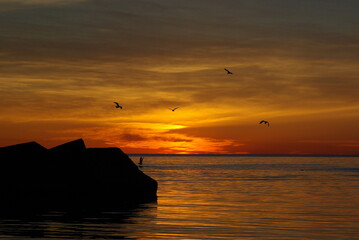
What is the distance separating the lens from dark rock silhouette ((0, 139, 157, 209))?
98.3 ft

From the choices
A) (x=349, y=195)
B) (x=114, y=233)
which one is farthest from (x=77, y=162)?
(x=349, y=195)

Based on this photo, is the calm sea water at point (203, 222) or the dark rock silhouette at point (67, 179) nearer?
the calm sea water at point (203, 222)

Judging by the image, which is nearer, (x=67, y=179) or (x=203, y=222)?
(x=203, y=222)

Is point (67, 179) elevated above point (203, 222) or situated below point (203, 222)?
above

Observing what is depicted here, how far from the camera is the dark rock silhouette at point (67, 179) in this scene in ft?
98.3

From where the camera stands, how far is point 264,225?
24.6 meters

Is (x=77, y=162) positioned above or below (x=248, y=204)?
above

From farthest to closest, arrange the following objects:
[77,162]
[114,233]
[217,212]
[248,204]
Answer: [248,204]
[77,162]
[217,212]
[114,233]

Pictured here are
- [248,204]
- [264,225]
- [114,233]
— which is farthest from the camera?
[248,204]

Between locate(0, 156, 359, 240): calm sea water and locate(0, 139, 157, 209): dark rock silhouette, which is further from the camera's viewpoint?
locate(0, 139, 157, 209): dark rock silhouette

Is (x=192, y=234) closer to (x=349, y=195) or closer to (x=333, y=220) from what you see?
(x=333, y=220)

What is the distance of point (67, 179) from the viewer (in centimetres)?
3080

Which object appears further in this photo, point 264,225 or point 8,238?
point 264,225

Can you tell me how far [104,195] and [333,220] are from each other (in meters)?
12.8
